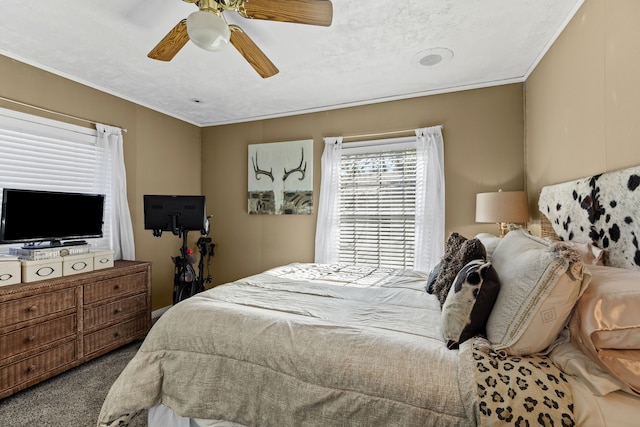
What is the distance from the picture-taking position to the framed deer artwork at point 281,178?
3.89m

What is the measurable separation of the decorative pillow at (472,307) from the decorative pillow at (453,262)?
1.38ft

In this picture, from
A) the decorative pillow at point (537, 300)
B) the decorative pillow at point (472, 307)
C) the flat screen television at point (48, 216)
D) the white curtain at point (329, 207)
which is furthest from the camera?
the white curtain at point (329, 207)

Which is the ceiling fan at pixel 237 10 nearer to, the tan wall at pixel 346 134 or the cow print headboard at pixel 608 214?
the cow print headboard at pixel 608 214

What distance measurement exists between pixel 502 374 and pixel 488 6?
214cm

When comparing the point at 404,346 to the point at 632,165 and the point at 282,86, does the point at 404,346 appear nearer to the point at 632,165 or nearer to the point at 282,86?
the point at 632,165

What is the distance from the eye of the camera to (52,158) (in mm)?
2830

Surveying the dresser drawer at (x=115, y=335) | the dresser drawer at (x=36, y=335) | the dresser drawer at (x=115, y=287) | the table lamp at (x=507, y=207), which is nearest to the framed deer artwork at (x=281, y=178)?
the dresser drawer at (x=115, y=287)

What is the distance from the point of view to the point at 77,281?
2.45 metres

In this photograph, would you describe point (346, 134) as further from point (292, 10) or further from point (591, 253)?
point (591, 253)

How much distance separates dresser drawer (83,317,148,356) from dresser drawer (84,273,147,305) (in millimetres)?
287

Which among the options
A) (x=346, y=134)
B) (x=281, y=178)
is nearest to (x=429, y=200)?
(x=346, y=134)

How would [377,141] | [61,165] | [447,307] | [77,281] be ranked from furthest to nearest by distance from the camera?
[377,141], [61,165], [77,281], [447,307]

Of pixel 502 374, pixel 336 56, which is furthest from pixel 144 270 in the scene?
pixel 502 374

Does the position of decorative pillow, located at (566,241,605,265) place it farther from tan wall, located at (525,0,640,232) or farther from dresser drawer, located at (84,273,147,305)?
dresser drawer, located at (84,273,147,305)
